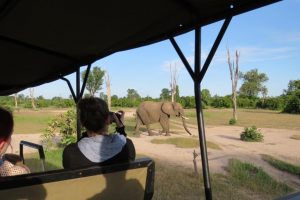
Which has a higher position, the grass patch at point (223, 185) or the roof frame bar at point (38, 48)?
the roof frame bar at point (38, 48)

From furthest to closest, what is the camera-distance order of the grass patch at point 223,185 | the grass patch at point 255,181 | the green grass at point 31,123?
1. the green grass at point 31,123
2. the grass patch at point 255,181
3. the grass patch at point 223,185

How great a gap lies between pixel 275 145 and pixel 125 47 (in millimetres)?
10028

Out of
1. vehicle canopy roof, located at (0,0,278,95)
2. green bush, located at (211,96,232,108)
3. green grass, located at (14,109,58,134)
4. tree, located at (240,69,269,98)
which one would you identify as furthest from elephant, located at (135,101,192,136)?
tree, located at (240,69,269,98)

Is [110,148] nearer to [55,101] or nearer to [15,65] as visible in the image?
[15,65]

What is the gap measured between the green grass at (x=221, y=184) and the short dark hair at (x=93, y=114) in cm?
360

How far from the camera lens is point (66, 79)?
17.4ft

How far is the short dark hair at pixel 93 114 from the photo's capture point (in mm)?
2084

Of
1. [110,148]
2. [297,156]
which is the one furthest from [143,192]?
[297,156]

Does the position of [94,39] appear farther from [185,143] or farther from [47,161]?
[185,143]

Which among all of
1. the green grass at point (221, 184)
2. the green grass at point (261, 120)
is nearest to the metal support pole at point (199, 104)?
the green grass at point (221, 184)

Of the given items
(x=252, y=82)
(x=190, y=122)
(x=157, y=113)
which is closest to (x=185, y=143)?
(x=157, y=113)

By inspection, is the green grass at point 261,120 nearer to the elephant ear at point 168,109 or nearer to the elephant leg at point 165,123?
the elephant ear at point 168,109

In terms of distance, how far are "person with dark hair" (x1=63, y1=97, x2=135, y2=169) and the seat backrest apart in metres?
0.15

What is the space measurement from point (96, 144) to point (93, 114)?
0.56ft
